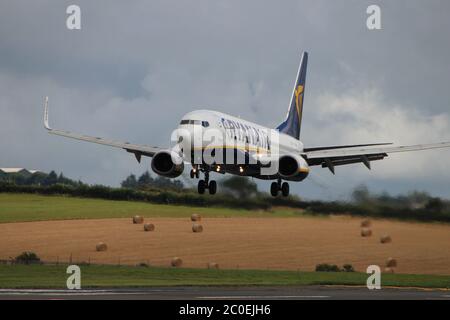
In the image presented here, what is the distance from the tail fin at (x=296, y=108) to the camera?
301 ft

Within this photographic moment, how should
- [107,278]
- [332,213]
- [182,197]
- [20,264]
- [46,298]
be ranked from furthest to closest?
1. [182,197]
2. [20,264]
3. [332,213]
4. [107,278]
5. [46,298]

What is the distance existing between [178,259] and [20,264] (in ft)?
42.4

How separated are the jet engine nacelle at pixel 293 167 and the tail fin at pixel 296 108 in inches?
572

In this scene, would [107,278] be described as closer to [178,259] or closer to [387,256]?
[178,259]

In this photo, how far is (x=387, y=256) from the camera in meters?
96.9

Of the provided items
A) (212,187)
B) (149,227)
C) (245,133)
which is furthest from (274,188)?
(149,227)

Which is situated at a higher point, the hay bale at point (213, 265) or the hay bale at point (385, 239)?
the hay bale at point (385, 239)

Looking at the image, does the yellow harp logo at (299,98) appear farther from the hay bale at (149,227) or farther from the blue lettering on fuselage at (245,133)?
the hay bale at (149,227)

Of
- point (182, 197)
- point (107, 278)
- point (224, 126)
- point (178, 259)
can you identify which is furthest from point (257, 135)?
point (182, 197)

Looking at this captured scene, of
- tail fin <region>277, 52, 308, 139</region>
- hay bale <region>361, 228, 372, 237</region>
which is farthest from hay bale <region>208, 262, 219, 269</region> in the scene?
tail fin <region>277, 52, 308, 139</region>

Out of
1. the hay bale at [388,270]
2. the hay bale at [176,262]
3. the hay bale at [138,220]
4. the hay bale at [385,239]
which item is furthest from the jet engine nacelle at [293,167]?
the hay bale at [138,220]

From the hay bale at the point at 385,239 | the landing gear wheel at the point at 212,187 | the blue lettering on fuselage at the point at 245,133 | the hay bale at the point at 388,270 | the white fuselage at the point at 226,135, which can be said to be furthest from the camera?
the hay bale at the point at 388,270

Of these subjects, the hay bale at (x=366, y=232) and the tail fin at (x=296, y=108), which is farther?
the hay bale at (x=366, y=232)

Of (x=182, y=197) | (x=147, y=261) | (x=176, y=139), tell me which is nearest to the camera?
(x=176, y=139)
